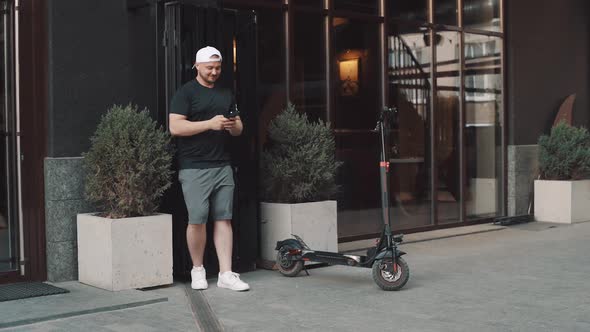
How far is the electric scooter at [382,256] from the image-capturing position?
20.6ft

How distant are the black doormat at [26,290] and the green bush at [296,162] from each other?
2109 millimetres

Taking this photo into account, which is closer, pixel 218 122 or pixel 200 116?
pixel 218 122

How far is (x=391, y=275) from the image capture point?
247 inches

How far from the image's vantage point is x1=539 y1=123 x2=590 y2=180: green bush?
10.7 meters

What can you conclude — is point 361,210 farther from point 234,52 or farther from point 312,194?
point 234,52

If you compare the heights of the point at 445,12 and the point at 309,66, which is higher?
the point at 445,12

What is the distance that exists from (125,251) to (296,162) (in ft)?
5.93

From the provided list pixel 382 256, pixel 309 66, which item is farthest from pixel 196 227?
pixel 309 66

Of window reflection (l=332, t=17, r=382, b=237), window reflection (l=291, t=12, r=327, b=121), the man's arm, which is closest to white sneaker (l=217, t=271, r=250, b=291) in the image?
the man's arm

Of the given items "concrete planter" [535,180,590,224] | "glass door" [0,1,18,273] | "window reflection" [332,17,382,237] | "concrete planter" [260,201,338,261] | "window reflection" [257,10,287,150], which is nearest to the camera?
"glass door" [0,1,18,273]

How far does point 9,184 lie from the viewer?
6.73 metres

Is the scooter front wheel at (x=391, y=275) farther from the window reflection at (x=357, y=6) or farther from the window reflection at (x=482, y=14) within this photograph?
the window reflection at (x=482, y=14)

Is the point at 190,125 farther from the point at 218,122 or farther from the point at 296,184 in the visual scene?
the point at 296,184

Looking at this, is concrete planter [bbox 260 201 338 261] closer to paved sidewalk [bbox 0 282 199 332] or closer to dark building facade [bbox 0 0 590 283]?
dark building facade [bbox 0 0 590 283]
